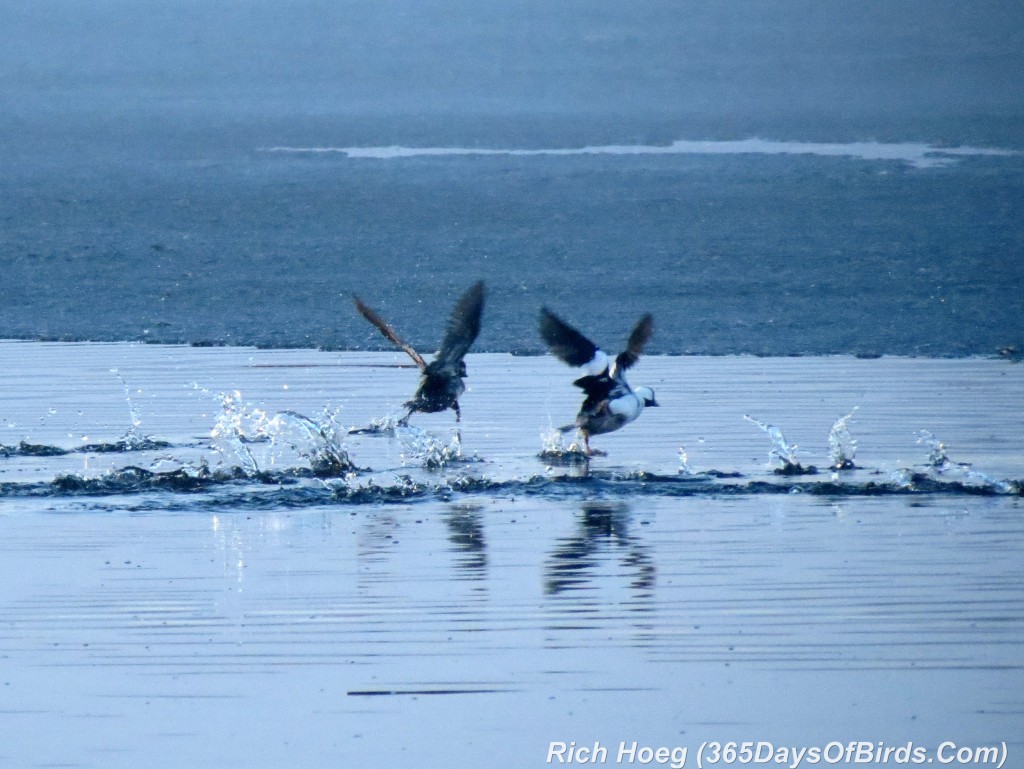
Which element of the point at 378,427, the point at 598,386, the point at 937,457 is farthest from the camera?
the point at 378,427

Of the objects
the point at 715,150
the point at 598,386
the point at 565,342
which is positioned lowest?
the point at 598,386

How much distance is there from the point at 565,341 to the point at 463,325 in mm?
836

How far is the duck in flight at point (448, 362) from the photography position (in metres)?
12.6

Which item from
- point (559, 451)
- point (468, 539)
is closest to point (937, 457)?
point (559, 451)

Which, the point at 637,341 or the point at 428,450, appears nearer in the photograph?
the point at 637,341

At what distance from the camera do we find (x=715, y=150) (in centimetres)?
3462

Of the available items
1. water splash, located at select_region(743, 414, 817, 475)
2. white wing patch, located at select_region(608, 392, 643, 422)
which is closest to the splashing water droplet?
water splash, located at select_region(743, 414, 817, 475)

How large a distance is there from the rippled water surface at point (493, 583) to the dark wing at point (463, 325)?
0.59 meters

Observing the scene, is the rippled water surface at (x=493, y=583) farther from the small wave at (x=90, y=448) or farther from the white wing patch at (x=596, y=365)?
the white wing patch at (x=596, y=365)

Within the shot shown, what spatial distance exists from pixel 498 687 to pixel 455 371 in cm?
619

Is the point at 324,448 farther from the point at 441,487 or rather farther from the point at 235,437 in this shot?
the point at 441,487

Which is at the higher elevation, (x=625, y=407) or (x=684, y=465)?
(x=625, y=407)

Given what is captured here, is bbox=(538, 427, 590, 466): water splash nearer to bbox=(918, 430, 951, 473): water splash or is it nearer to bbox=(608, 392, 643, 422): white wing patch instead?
bbox=(608, 392, 643, 422): white wing patch

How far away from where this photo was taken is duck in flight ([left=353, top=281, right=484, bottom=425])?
41.3 ft
